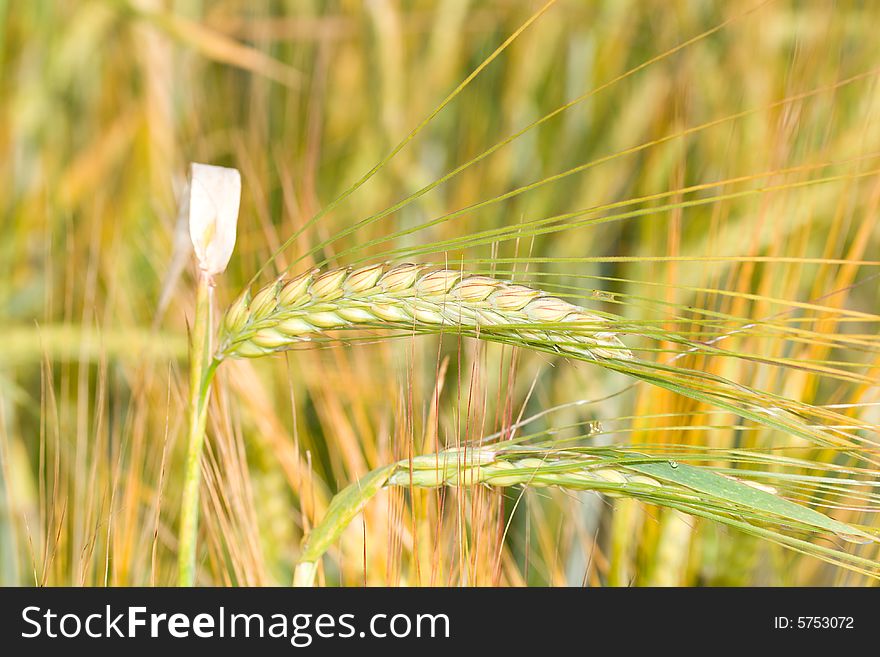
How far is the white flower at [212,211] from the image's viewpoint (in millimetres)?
314

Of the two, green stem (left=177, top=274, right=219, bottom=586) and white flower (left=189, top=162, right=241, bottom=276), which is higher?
white flower (left=189, top=162, right=241, bottom=276)

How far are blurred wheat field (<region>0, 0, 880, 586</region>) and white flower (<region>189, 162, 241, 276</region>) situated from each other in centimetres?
9

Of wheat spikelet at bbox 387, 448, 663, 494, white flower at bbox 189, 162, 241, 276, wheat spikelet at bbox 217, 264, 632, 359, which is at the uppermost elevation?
white flower at bbox 189, 162, 241, 276

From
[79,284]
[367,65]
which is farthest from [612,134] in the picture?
[79,284]

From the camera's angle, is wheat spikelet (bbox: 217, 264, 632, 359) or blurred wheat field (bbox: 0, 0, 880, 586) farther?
blurred wheat field (bbox: 0, 0, 880, 586)

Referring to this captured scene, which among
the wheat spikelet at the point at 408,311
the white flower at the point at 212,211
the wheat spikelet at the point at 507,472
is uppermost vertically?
the white flower at the point at 212,211

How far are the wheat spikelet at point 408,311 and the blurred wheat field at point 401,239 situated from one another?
5cm

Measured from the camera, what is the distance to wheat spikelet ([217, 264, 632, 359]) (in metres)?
0.27

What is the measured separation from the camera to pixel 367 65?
0.82 meters

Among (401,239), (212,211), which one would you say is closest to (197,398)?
(212,211)
